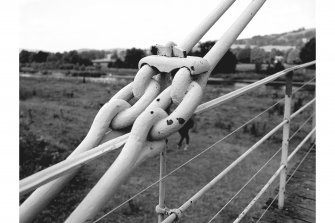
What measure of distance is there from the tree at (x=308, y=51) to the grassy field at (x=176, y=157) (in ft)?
8.56

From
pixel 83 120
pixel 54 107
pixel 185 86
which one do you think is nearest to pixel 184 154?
pixel 83 120

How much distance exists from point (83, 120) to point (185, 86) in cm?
736

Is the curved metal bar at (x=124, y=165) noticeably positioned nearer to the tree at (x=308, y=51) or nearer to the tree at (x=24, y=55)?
the tree at (x=24, y=55)

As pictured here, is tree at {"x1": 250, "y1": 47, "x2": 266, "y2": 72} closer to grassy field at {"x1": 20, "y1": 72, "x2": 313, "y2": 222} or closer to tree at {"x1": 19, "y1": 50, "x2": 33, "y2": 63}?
grassy field at {"x1": 20, "y1": 72, "x2": 313, "y2": 222}

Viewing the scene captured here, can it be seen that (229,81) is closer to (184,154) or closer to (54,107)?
(54,107)

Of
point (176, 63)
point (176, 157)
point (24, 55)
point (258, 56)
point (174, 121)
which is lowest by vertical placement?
point (176, 157)

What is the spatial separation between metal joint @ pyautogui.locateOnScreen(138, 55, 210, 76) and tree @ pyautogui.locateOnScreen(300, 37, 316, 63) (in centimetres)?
1234

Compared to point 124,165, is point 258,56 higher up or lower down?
higher up

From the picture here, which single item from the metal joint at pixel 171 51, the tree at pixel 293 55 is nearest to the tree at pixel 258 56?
the tree at pixel 293 55

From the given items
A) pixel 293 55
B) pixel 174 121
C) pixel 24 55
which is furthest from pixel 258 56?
pixel 174 121

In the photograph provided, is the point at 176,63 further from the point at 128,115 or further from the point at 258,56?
the point at 258,56

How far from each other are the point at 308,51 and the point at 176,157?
9861mm

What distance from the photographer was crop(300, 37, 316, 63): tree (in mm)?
12349

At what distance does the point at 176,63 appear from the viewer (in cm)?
97
